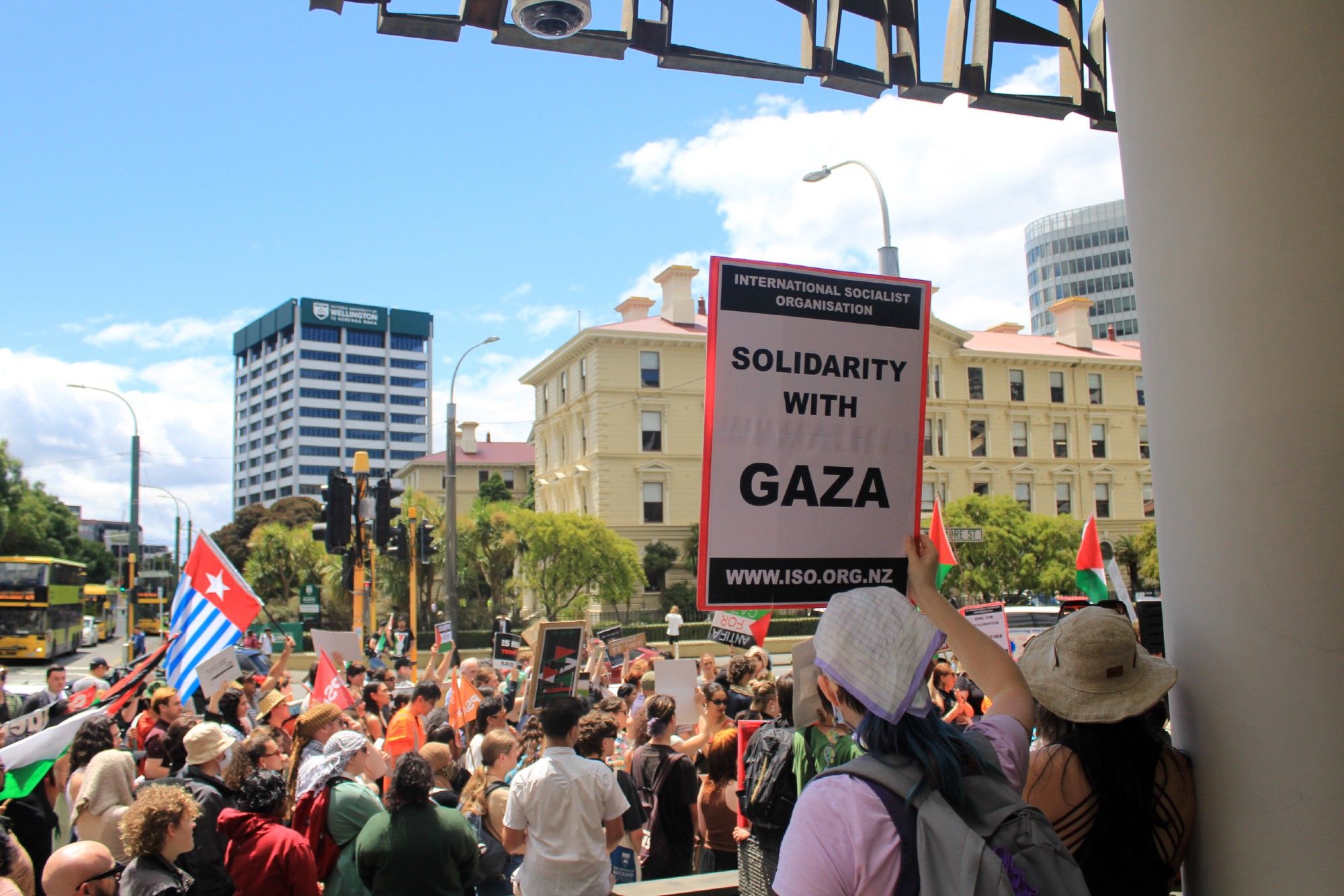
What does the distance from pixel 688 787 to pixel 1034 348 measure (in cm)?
5880

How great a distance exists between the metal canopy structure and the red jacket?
360cm

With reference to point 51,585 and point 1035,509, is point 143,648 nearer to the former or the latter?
point 51,585

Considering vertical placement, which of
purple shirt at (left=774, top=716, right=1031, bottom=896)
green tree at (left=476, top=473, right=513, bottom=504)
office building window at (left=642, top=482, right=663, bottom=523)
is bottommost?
purple shirt at (left=774, top=716, right=1031, bottom=896)

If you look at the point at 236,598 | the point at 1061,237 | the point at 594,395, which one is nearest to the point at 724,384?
the point at 236,598

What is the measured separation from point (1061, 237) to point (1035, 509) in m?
87.2

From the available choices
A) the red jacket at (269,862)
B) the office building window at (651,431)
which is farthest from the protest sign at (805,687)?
the office building window at (651,431)

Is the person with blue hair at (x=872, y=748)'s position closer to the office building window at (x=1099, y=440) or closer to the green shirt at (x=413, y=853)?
→ the green shirt at (x=413, y=853)

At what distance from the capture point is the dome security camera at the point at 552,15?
173 inches

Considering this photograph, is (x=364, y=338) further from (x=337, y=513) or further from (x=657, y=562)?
(x=337, y=513)

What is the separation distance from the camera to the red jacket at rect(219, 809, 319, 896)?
4.68 meters

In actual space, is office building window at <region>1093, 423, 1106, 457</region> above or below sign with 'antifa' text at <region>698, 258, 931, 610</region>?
above

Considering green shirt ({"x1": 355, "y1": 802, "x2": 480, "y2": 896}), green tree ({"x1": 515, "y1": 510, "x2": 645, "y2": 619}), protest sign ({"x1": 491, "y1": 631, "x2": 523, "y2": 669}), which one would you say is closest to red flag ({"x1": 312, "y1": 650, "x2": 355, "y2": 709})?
protest sign ({"x1": 491, "y1": 631, "x2": 523, "y2": 669})

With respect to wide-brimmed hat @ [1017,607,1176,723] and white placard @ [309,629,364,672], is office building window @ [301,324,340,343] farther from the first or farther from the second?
wide-brimmed hat @ [1017,607,1176,723]

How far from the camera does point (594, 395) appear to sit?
51.8m
